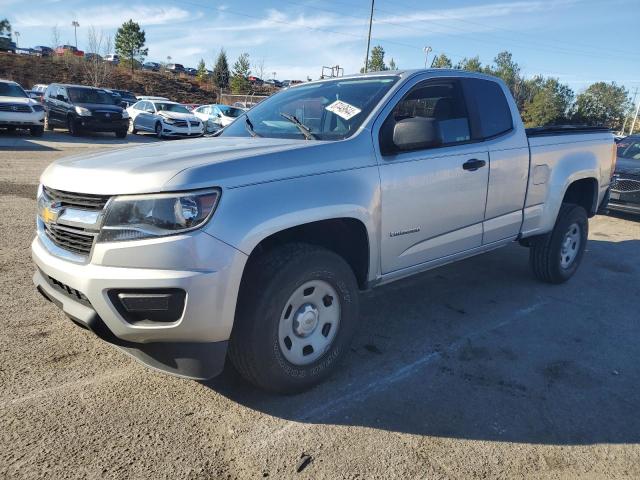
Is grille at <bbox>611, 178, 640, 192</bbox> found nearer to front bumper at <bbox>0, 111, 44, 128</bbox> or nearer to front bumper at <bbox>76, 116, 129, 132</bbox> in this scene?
front bumper at <bbox>76, 116, 129, 132</bbox>

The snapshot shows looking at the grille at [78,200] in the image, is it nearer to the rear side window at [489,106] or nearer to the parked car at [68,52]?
the rear side window at [489,106]

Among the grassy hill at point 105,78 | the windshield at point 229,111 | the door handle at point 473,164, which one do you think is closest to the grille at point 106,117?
the windshield at point 229,111

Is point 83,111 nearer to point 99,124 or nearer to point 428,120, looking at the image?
point 99,124

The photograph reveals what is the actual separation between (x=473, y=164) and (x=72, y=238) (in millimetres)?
2808

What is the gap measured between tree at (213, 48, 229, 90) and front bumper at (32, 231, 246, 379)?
62943 mm

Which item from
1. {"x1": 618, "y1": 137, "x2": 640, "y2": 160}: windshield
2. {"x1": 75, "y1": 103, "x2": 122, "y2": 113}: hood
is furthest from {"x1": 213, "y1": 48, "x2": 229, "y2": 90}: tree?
{"x1": 618, "y1": 137, "x2": 640, "y2": 160}: windshield

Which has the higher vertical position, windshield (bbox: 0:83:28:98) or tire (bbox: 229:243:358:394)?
windshield (bbox: 0:83:28:98)

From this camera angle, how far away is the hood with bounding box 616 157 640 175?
895 centimetres

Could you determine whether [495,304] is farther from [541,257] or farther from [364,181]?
[364,181]

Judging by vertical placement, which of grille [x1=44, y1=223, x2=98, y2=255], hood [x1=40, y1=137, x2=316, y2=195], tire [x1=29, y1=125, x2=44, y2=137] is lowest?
tire [x1=29, y1=125, x2=44, y2=137]

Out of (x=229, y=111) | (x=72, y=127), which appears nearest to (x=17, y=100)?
(x=72, y=127)

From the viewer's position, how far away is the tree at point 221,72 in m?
61.5

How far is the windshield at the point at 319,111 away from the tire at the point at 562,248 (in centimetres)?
253

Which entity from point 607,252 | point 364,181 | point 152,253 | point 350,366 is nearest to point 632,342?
point 350,366
